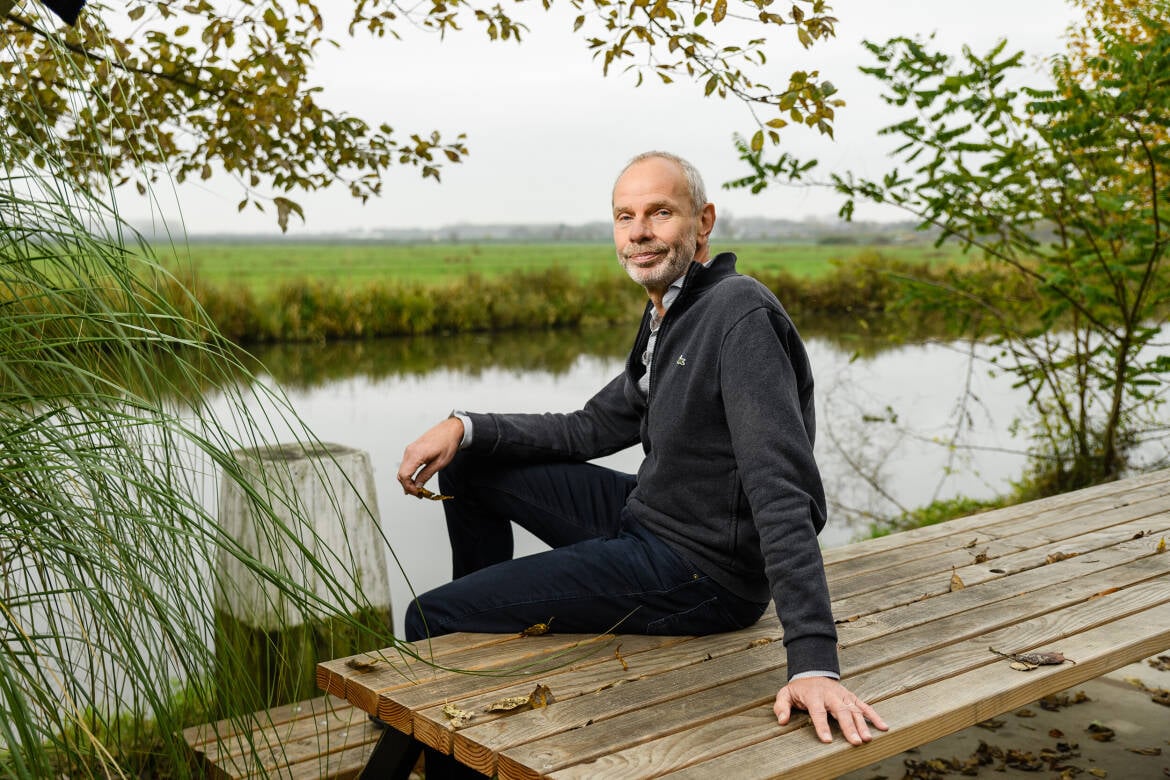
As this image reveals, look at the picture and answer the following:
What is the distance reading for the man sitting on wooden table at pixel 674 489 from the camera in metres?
2.01

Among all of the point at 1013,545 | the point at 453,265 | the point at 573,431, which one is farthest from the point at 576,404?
the point at 453,265

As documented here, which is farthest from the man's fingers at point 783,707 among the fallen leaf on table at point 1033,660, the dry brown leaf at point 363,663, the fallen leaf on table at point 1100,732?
the fallen leaf on table at point 1100,732

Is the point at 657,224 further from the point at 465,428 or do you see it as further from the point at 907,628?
the point at 907,628

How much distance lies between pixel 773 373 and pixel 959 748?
6.17ft

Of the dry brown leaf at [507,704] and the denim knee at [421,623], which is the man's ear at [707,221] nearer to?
the denim knee at [421,623]

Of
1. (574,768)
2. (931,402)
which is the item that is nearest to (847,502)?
(931,402)

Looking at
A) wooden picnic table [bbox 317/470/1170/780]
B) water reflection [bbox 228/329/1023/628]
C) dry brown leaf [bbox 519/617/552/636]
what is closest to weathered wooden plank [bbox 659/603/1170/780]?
wooden picnic table [bbox 317/470/1170/780]

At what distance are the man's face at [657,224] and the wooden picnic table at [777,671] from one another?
2.66 ft

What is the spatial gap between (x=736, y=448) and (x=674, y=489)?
295mm

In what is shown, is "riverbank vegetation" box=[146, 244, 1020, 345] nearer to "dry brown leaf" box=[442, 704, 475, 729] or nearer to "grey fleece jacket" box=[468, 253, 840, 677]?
"grey fleece jacket" box=[468, 253, 840, 677]

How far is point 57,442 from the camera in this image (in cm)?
133

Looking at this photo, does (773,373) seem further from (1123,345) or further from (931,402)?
(931,402)

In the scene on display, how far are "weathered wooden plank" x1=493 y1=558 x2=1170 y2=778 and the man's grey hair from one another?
1.04m

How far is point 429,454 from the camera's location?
103 inches
